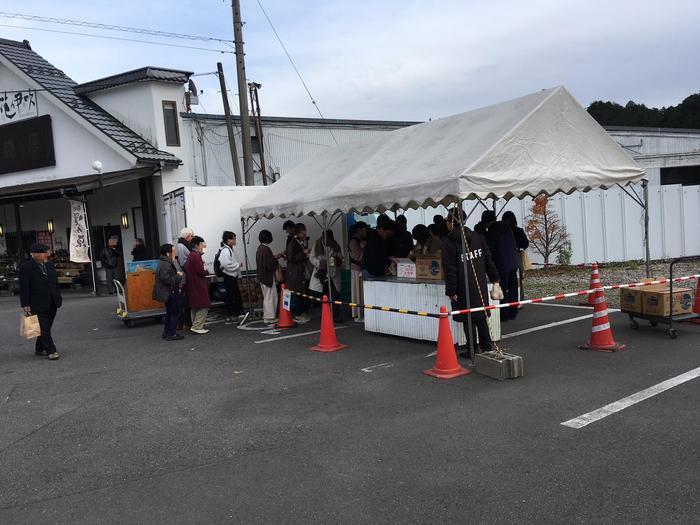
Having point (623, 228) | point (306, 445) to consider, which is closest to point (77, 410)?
point (306, 445)

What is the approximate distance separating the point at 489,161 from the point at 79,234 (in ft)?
45.4

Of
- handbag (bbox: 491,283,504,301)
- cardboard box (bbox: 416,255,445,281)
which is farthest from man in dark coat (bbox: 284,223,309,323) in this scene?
handbag (bbox: 491,283,504,301)

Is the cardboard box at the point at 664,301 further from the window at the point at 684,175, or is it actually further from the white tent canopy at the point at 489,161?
the window at the point at 684,175

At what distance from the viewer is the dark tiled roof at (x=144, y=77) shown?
59.3ft

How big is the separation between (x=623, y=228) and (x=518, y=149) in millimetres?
12204

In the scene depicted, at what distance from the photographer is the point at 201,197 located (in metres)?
11.4

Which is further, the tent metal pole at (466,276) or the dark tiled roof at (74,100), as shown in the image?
the dark tiled roof at (74,100)

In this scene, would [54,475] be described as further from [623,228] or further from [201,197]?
[623,228]

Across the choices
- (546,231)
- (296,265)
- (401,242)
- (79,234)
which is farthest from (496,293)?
(79,234)

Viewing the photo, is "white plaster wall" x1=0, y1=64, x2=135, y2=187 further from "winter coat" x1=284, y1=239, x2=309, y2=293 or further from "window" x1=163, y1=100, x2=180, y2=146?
"winter coat" x1=284, y1=239, x2=309, y2=293

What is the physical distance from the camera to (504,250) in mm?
9062

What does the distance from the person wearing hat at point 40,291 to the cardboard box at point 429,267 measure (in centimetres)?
550

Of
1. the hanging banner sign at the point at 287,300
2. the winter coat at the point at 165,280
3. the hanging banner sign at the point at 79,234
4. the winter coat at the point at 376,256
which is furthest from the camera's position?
the hanging banner sign at the point at 79,234

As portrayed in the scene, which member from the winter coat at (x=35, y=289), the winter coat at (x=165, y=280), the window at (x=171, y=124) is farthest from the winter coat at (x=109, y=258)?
the winter coat at (x=35, y=289)
